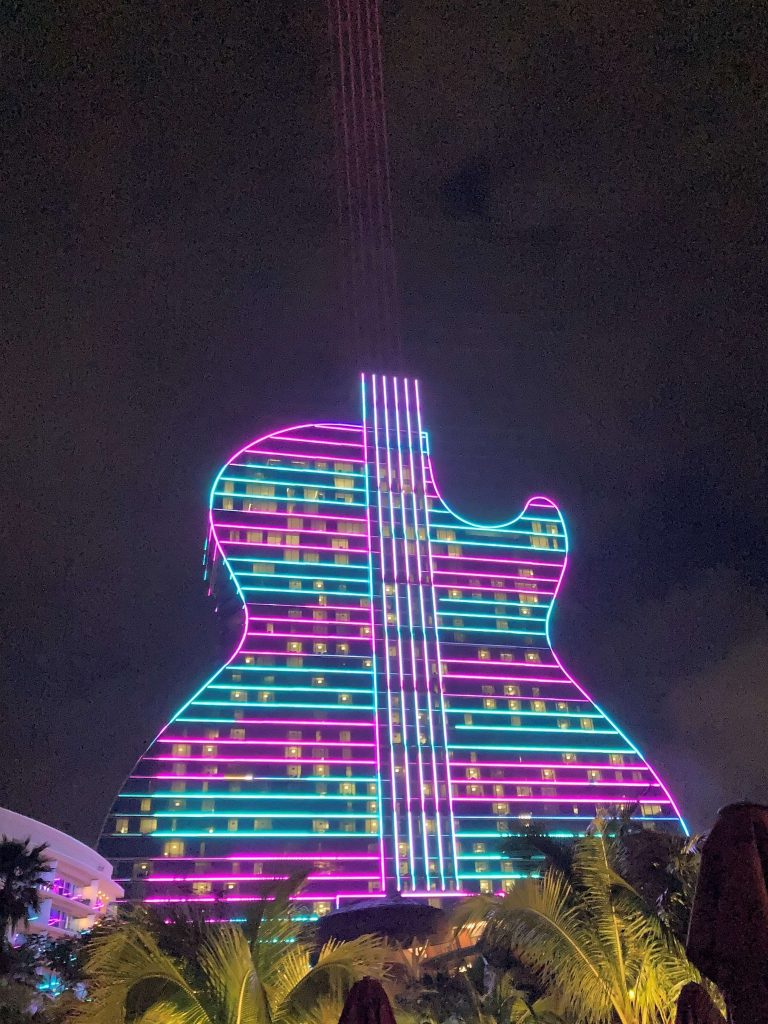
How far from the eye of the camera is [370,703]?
70500 millimetres

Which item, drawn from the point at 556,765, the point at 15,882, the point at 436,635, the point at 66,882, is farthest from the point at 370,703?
the point at 15,882

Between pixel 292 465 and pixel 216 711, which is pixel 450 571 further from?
pixel 216 711

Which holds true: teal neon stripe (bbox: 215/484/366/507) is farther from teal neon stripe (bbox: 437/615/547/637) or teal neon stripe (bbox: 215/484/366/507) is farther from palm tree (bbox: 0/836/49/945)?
palm tree (bbox: 0/836/49/945)

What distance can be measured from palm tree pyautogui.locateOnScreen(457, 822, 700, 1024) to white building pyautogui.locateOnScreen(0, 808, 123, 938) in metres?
36.6

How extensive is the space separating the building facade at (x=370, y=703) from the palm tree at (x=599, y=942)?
5087 centimetres

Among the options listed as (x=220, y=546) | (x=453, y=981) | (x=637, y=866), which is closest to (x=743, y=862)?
(x=637, y=866)

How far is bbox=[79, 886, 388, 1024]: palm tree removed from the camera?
379 inches

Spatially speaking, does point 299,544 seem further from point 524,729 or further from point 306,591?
point 524,729

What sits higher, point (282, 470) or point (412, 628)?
point (282, 470)

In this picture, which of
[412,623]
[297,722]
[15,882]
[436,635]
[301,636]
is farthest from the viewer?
[436,635]

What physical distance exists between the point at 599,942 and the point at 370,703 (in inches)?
2353

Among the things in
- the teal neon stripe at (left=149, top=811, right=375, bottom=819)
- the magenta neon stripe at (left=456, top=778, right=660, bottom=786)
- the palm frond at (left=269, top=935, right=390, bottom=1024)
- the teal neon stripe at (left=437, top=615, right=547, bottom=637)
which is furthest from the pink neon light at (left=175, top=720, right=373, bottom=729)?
the palm frond at (left=269, top=935, right=390, bottom=1024)

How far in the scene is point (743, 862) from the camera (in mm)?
6660

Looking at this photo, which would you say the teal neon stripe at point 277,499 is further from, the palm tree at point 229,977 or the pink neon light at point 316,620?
the palm tree at point 229,977
